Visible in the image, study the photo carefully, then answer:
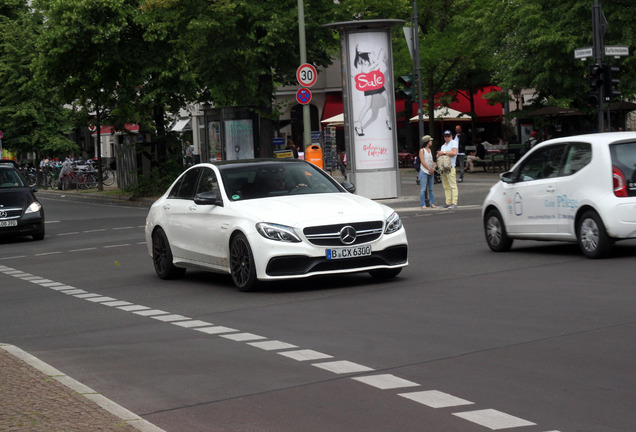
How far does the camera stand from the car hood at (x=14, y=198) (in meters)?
26.4

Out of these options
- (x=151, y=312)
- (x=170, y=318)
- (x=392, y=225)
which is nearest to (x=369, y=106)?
(x=392, y=225)

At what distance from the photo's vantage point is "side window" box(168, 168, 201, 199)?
15491 millimetres

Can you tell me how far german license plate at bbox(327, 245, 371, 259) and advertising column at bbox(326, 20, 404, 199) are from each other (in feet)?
63.2

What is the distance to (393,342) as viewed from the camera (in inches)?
371

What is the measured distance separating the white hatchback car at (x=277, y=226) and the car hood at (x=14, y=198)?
11.7 metres

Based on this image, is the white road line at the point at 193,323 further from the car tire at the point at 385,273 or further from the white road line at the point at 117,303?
the car tire at the point at 385,273

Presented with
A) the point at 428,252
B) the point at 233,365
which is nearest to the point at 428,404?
the point at 233,365

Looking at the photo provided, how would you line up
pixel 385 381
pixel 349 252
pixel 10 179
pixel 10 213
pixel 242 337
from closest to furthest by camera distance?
pixel 385 381, pixel 242 337, pixel 349 252, pixel 10 213, pixel 10 179

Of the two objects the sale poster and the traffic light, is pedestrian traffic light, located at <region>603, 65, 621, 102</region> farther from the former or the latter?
the sale poster

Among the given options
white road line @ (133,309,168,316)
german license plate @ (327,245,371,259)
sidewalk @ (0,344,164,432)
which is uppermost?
german license plate @ (327,245,371,259)

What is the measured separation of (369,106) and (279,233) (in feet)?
65.6

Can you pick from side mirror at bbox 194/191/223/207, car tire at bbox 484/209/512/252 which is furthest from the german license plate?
car tire at bbox 484/209/512/252

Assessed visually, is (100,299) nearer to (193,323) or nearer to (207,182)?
(207,182)

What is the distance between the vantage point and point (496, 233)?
17.4 m
